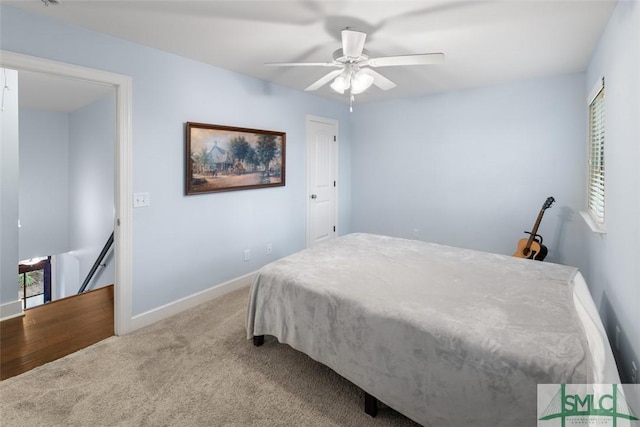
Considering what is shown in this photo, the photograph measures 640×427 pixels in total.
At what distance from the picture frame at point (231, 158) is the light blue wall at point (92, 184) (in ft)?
6.41

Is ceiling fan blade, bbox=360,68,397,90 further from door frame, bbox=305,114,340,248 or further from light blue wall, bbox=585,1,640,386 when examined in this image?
door frame, bbox=305,114,340,248

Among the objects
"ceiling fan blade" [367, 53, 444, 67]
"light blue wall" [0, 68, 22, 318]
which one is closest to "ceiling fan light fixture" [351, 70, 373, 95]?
"ceiling fan blade" [367, 53, 444, 67]

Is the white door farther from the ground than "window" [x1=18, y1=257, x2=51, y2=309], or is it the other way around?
the white door

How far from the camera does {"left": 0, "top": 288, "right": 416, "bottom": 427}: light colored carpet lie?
1765 millimetres

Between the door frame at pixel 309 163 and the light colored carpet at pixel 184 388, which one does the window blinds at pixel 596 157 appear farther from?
the door frame at pixel 309 163

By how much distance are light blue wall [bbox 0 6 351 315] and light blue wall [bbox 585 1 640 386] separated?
10.3 feet

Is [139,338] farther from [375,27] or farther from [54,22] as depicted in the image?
[375,27]

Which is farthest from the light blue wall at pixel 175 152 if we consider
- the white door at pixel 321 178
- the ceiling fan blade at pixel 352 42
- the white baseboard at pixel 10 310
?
the ceiling fan blade at pixel 352 42

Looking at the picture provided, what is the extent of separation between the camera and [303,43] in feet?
8.62

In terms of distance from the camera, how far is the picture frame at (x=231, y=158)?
312 cm

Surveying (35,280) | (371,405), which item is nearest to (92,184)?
(35,280)

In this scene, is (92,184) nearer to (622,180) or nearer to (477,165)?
(477,165)

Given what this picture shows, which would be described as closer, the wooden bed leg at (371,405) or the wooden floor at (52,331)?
the wooden bed leg at (371,405)

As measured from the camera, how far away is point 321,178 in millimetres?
4848
